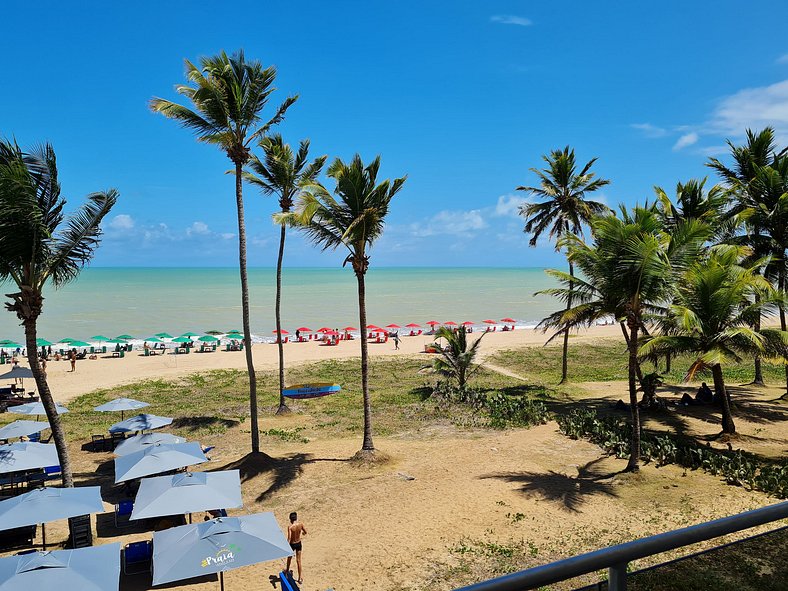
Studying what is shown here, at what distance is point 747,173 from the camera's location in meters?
23.7

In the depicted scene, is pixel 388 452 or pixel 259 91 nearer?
pixel 259 91

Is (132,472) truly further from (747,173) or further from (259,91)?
(747,173)

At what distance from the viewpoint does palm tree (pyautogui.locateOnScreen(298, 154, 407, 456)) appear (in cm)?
1531

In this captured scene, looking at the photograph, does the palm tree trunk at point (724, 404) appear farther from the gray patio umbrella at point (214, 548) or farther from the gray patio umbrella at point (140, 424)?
the gray patio umbrella at point (140, 424)

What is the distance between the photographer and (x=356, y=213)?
15.7 m

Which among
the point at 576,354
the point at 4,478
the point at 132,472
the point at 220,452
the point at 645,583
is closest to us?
the point at 645,583

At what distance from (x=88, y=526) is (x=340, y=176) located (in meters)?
10.5

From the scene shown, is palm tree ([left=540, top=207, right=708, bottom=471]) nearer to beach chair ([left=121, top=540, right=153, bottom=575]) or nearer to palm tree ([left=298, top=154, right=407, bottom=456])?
palm tree ([left=298, top=154, right=407, bottom=456])

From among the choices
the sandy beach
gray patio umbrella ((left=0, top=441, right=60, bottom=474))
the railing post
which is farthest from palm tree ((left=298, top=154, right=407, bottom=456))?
the sandy beach

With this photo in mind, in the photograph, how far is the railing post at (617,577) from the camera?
2.08m

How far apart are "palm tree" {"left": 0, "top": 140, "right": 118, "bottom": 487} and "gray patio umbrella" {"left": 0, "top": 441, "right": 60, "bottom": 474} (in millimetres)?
1380

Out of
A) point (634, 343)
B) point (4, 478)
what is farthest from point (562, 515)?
point (4, 478)

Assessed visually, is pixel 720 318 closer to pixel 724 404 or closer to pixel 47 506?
pixel 724 404

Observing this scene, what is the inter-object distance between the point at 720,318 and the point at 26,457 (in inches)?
741
